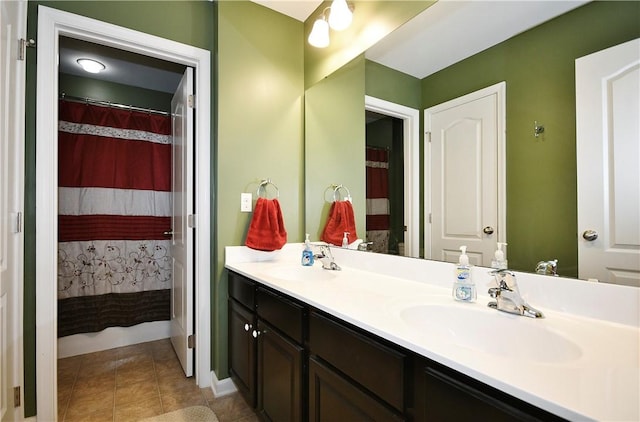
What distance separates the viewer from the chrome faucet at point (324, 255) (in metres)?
1.72

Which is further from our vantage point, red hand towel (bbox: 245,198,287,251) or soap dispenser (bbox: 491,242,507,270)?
red hand towel (bbox: 245,198,287,251)

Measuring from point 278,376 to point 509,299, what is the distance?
93 cm

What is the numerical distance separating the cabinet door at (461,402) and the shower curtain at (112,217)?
2683 millimetres

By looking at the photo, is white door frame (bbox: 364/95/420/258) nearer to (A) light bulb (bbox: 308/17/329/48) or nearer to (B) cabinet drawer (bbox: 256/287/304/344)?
(B) cabinet drawer (bbox: 256/287/304/344)

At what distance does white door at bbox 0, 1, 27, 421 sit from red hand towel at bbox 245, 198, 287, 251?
1082mm

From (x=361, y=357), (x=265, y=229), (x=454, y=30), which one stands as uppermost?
(x=454, y=30)

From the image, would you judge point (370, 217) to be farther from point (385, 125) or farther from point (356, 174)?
point (385, 125)

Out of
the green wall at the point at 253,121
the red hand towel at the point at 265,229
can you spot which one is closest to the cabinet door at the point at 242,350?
the green wall at the point at 253,121

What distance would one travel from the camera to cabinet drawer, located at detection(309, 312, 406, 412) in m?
0.75

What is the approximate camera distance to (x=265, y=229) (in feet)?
6.33

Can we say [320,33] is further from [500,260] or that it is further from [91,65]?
[91,65]

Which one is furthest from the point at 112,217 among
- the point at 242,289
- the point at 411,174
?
the point at 411,174

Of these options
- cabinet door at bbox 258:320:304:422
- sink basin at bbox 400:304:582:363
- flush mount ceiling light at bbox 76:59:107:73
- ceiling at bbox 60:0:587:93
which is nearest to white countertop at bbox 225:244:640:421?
sink basin at bbox 400:304:582:363

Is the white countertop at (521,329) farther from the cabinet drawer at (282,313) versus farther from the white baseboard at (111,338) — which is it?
the white baseboard at (111,338)
